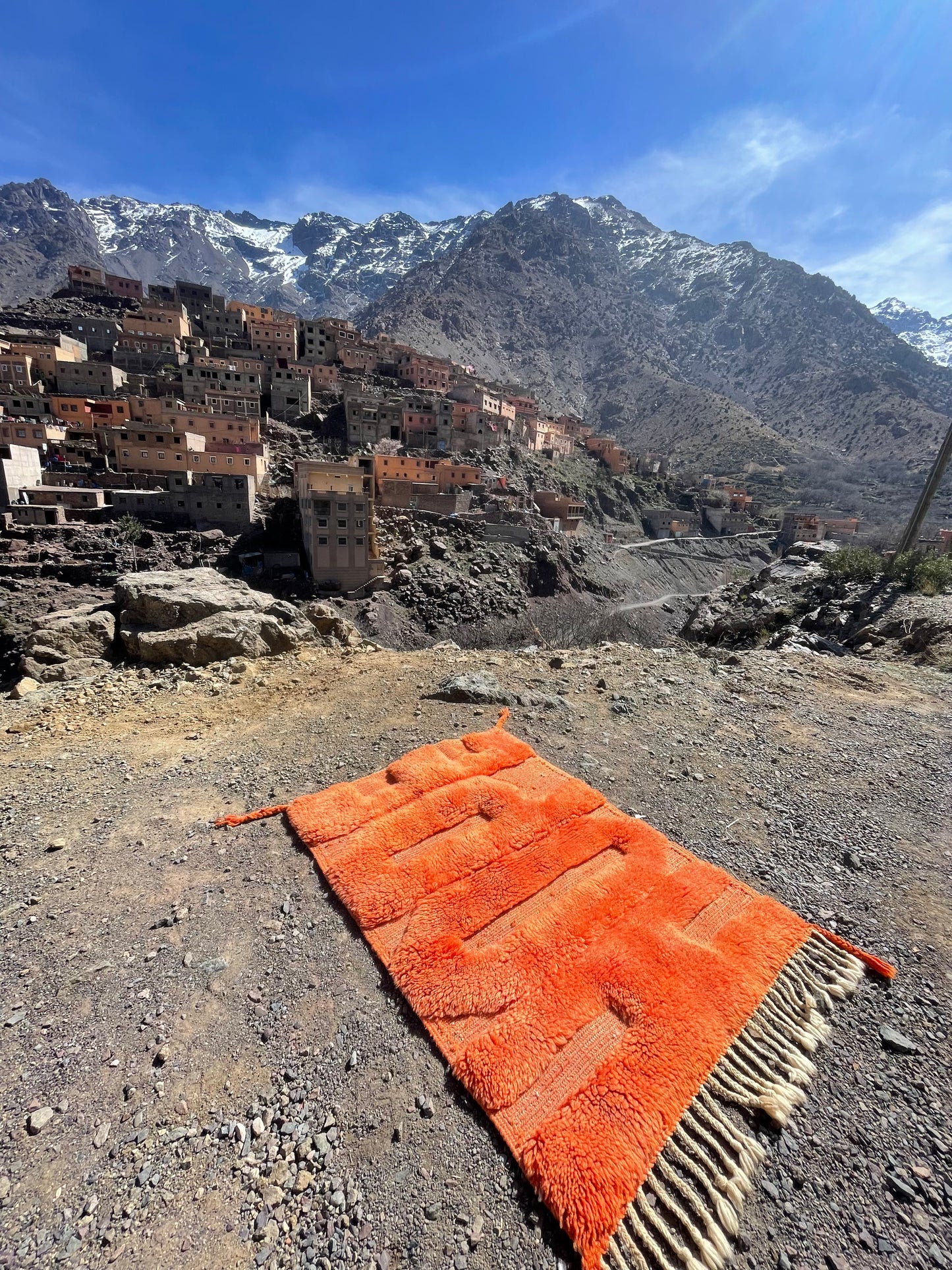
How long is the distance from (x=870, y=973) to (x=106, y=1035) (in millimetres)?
5254

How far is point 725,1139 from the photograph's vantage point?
2.72 m

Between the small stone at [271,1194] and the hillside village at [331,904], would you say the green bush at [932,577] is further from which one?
the small stone at [271,1194]

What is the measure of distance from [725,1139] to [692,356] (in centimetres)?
21593

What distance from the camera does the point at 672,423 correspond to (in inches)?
4392

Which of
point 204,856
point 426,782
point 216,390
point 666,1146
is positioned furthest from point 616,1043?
point 216,390

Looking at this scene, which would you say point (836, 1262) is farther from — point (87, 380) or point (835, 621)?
point (87, 380)

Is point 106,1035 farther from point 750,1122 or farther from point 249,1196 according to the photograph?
point 750,1122

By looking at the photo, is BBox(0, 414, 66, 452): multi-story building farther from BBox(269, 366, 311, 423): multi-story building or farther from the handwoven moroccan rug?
the handwoven moroccan rug

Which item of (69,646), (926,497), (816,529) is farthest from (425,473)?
(816,529)

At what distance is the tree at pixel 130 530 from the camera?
2470 cm

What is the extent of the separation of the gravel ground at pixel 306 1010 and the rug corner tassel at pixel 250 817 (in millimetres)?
117

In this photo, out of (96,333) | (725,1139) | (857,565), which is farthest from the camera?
(96,333)

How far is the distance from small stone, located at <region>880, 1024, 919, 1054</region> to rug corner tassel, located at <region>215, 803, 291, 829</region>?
4.97 m

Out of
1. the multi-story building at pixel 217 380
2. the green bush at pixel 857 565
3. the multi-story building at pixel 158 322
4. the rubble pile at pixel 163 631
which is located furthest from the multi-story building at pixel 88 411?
the green bush at pixel 857 565
